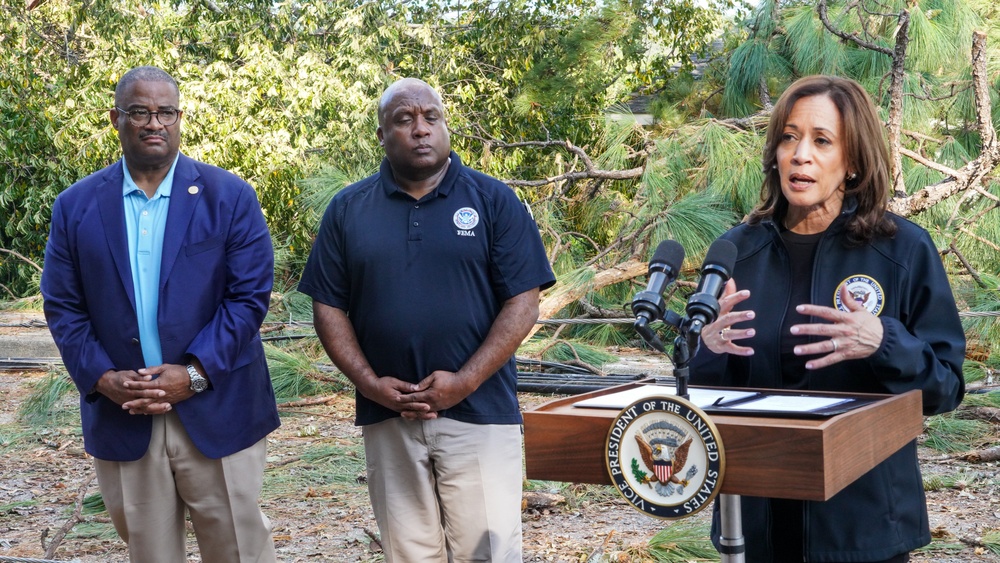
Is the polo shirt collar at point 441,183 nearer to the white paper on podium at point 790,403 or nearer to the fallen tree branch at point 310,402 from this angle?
the white paper on podium at point 790,403

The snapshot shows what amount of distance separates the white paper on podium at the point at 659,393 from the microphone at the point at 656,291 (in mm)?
85

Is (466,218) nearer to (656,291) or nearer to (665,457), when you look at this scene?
(656,291)

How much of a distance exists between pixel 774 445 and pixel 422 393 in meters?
1.31

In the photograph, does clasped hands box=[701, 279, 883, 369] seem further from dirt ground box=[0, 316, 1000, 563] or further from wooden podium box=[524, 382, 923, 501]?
dirt ground box=[0, 316, 1000, 563]

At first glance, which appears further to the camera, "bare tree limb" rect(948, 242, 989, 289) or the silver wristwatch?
"bare tree limb" rect(948, 242, 989, 289)

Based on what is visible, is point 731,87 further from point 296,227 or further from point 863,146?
point 863,146

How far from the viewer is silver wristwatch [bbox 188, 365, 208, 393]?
268 centimetres

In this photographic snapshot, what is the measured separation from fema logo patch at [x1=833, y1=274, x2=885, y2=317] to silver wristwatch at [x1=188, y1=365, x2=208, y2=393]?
159 cm

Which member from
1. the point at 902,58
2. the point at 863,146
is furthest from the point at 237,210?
the point at 902,58

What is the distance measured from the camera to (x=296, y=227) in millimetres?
7898

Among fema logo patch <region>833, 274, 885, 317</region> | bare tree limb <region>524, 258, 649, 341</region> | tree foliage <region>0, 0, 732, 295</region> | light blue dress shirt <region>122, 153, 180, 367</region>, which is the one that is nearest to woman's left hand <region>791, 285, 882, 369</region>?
fema logo patch <region>833, 274, 885, 317</region>

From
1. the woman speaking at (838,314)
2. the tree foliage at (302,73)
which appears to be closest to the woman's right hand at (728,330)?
the woman speaking at (838,314)

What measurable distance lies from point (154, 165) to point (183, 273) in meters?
0.32

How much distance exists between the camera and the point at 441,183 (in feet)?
9.07
